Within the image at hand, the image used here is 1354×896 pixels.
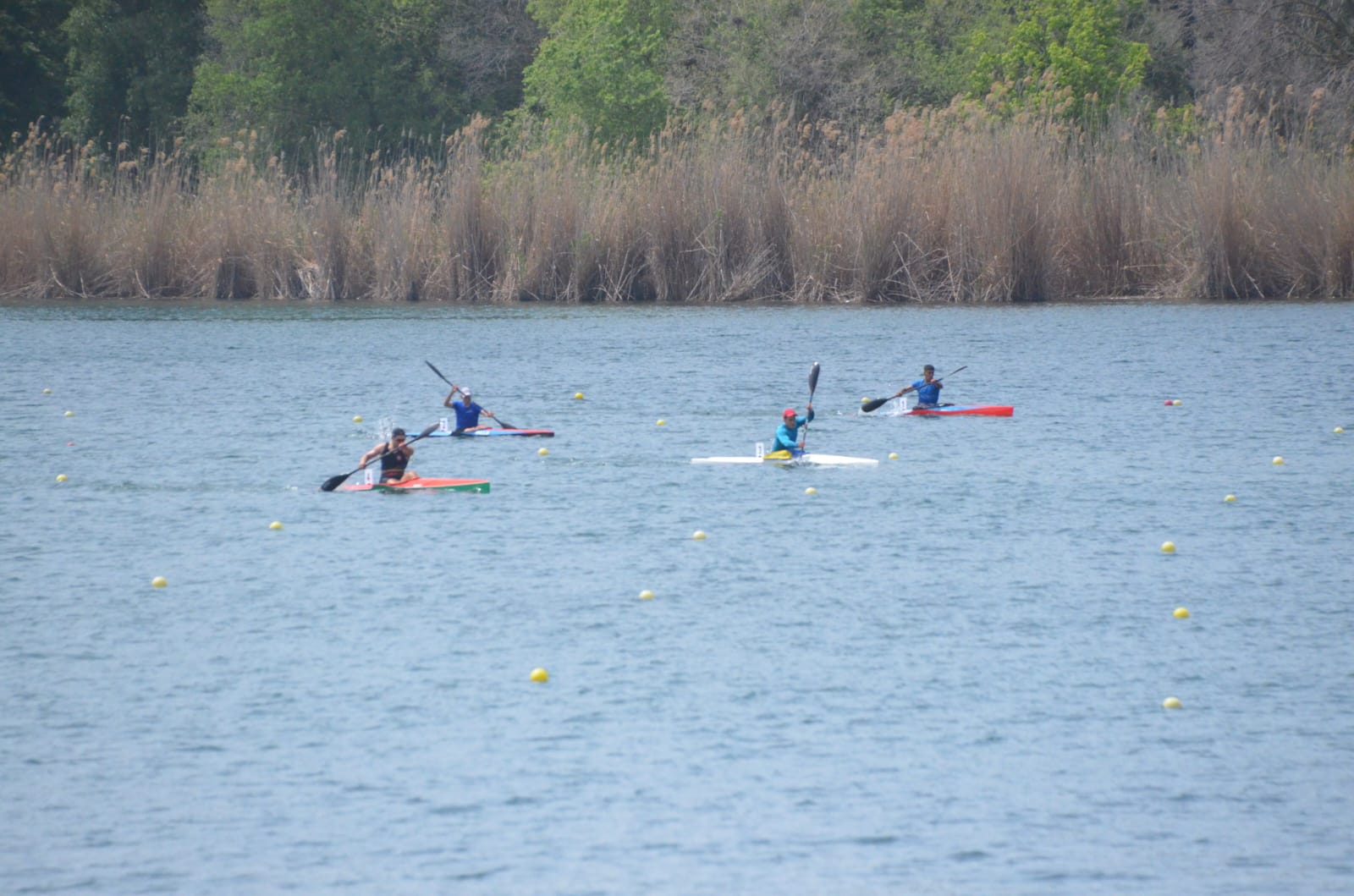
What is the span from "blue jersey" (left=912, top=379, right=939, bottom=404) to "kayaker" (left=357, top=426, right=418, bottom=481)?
25.7 feet

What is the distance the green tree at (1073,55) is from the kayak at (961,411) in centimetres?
2672

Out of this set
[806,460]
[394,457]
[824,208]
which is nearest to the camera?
[394,457]

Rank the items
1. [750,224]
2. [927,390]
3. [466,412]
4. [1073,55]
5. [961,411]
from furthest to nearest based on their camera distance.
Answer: [1073,55] < [750,224] < [961,411] < [927,390] < [466,412]

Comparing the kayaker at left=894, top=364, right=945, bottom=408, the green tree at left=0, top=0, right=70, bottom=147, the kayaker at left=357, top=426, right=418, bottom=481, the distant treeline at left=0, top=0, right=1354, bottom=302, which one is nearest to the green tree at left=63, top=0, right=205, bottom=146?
the green tree at left=0, top=0, right=70, bottom=147

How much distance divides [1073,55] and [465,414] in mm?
32854

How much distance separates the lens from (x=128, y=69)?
2339 inches

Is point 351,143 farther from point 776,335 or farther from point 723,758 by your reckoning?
point 723,758

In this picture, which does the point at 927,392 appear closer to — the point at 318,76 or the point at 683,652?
the point at 683,652

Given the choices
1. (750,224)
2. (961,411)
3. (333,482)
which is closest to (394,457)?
(333,482)

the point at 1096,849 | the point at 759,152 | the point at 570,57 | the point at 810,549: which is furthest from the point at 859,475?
the point at 570,57

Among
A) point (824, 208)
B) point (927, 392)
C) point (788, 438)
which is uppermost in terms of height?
point (824, 208)

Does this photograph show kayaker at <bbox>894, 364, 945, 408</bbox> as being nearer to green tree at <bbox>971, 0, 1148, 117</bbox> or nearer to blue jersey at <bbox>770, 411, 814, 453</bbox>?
blue jersey at <bbox>770, 411, 814, 453</bbox>

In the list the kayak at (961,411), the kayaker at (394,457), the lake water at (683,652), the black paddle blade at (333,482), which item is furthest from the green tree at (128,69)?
the black paddle blade at (333,482)

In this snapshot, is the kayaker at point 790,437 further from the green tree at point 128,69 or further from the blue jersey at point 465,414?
the green tree at point 128,69
